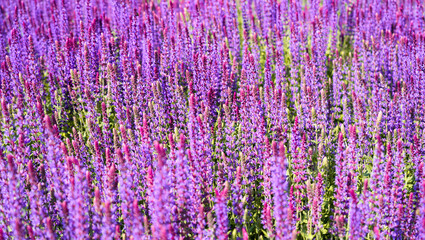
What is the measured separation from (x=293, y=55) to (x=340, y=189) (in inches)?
177

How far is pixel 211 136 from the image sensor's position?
690cm

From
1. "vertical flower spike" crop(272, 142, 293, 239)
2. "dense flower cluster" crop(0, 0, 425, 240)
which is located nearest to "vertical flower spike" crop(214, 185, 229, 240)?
"dense flower cluster" crop(0, 0, 425, 240)

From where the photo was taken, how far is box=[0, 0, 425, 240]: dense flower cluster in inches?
190

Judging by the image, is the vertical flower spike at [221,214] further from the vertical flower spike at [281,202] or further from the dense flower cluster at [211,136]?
the vertical flower spike at [281,202]

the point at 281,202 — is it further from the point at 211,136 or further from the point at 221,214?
the point at 211,136

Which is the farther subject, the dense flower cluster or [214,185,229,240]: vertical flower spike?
the dense flower cluster

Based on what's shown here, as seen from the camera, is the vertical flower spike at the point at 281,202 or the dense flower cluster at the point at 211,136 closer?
the vertical flower spike at the point at 281,202

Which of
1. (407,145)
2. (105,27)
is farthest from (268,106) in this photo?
(105,27)

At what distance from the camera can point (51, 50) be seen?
9.44m

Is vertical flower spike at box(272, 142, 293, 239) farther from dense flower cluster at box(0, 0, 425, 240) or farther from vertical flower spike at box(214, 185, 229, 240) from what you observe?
vertical flower spike at box(214, 185, 229, 240)

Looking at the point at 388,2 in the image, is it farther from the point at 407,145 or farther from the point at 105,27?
the point at 105,27

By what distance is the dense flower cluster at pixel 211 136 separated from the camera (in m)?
4.82

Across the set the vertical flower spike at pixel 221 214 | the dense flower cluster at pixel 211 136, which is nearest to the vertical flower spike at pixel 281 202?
the dense flower cluster at pixel 211 136

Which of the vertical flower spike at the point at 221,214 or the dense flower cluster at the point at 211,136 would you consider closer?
the vertical flower spike at the point at 221,214
